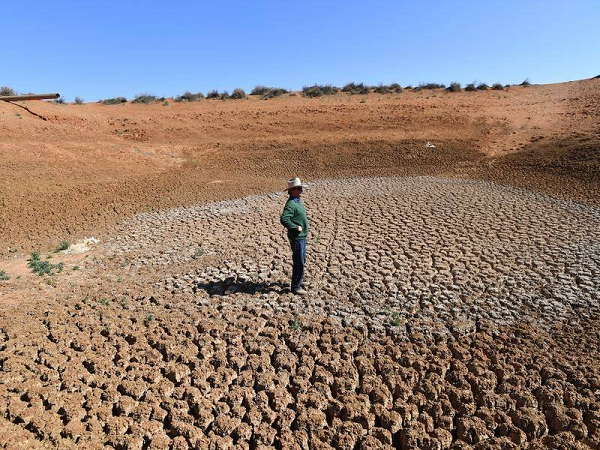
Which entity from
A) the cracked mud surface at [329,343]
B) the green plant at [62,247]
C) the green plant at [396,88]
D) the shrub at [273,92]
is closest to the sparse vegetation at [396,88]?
the green plant at [396,88]

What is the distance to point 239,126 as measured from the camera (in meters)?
21.1

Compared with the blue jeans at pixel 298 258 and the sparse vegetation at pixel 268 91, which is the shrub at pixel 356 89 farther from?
the blue jeans at pixel 298 258

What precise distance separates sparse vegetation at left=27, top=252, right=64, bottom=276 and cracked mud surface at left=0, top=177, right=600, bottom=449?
0.60 m

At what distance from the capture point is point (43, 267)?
7.41 m

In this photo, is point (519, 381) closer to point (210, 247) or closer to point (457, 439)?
point (457, 439)

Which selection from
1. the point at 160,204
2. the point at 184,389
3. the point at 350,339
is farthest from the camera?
the point at 160,204

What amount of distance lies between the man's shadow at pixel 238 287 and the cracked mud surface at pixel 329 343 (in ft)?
0.12

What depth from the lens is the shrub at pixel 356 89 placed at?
1169 inches

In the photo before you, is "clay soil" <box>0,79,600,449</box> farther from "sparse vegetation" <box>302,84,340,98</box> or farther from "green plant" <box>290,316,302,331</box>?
"sparse vegetation" <box>302,84,340,98</box>

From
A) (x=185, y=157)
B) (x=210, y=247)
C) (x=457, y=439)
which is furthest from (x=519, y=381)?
Answer: (x=185, y=157)

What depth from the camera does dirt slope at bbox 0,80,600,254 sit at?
11.3 m

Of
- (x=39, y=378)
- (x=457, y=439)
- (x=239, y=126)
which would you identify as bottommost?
(x=457, y=439)

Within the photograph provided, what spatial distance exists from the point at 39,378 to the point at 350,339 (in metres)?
3.37

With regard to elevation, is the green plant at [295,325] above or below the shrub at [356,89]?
below
